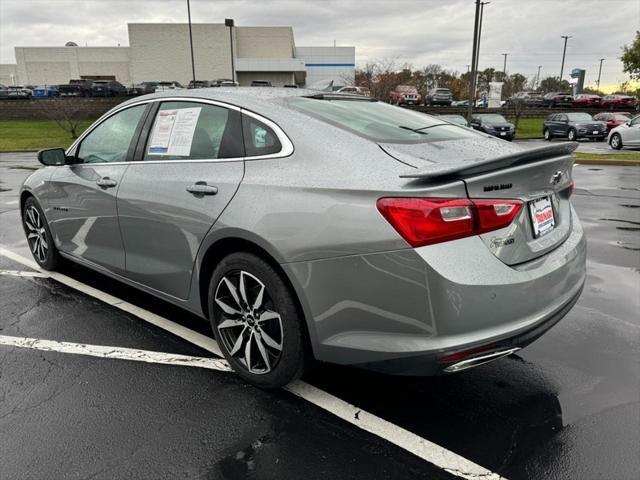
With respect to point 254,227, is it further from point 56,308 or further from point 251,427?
point 56,308

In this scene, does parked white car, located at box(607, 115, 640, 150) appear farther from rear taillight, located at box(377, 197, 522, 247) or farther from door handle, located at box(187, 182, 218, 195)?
door handle, located at box(187, 182, 218, 195)

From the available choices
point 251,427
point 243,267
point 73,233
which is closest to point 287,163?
point 243,267

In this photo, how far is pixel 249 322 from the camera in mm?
2949

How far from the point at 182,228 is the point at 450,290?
5.58ft

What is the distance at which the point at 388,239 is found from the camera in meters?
2.29

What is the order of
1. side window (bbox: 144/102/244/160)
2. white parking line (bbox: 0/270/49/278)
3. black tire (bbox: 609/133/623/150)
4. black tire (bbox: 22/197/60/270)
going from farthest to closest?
black tire (bbox: 609/133/623/150) → white parking line (bbox: 0/270/49/278) → black tire (bbox: 22/197/60/270) → side window (bbox: 144/102/244/160)

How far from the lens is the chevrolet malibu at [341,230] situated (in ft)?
Result: 7.52

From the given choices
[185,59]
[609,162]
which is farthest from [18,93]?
[609,162]

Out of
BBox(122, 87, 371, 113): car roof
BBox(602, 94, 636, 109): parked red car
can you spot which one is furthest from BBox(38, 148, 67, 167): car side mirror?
BBox(602, 94, 636, 109): parked red car

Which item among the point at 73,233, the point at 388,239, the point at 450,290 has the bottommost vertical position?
the point at 73,233

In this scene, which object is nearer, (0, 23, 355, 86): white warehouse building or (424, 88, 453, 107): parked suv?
(424, 88, 453, 107): parked suv

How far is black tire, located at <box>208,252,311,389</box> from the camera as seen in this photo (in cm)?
271

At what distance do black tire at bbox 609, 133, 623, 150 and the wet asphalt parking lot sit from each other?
772 inches

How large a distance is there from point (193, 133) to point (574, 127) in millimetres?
27431
